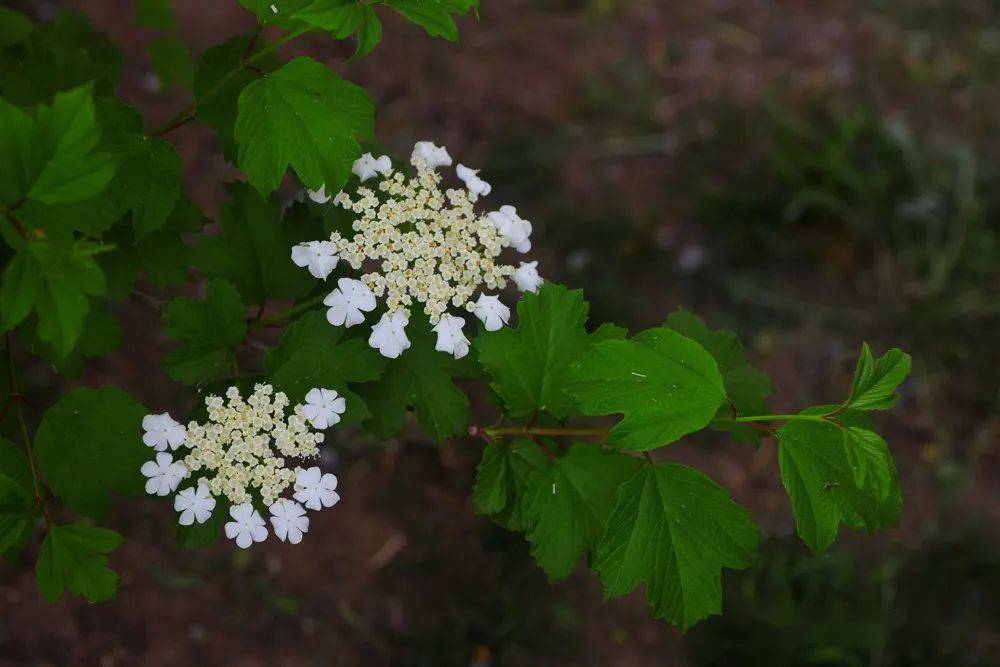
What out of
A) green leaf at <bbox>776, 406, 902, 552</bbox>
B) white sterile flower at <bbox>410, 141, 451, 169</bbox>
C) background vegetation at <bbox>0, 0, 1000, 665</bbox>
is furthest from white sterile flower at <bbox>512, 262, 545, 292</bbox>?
Result: background vegetation at <bbox>0, 0, 1000, 665</bbox>

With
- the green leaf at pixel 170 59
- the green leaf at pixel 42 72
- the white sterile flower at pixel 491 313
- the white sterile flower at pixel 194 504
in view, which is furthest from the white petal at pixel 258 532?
the green leaf at pixel 170 59

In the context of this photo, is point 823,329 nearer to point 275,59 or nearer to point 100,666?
point 275,59

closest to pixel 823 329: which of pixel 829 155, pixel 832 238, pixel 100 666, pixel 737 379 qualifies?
pixel 832 238

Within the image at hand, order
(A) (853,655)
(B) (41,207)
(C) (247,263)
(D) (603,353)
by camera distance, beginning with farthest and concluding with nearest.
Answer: (A) (853,655) < (C) (247,263) < (D) (603,353) < (B) (41,207)

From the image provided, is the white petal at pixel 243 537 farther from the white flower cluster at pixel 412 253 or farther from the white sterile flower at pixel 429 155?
the white sterile flower at pixel 429 155

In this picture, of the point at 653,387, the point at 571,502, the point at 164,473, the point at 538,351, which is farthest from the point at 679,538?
the point at 164,473

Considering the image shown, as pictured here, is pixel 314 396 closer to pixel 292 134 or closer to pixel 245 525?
pixel 245 525
